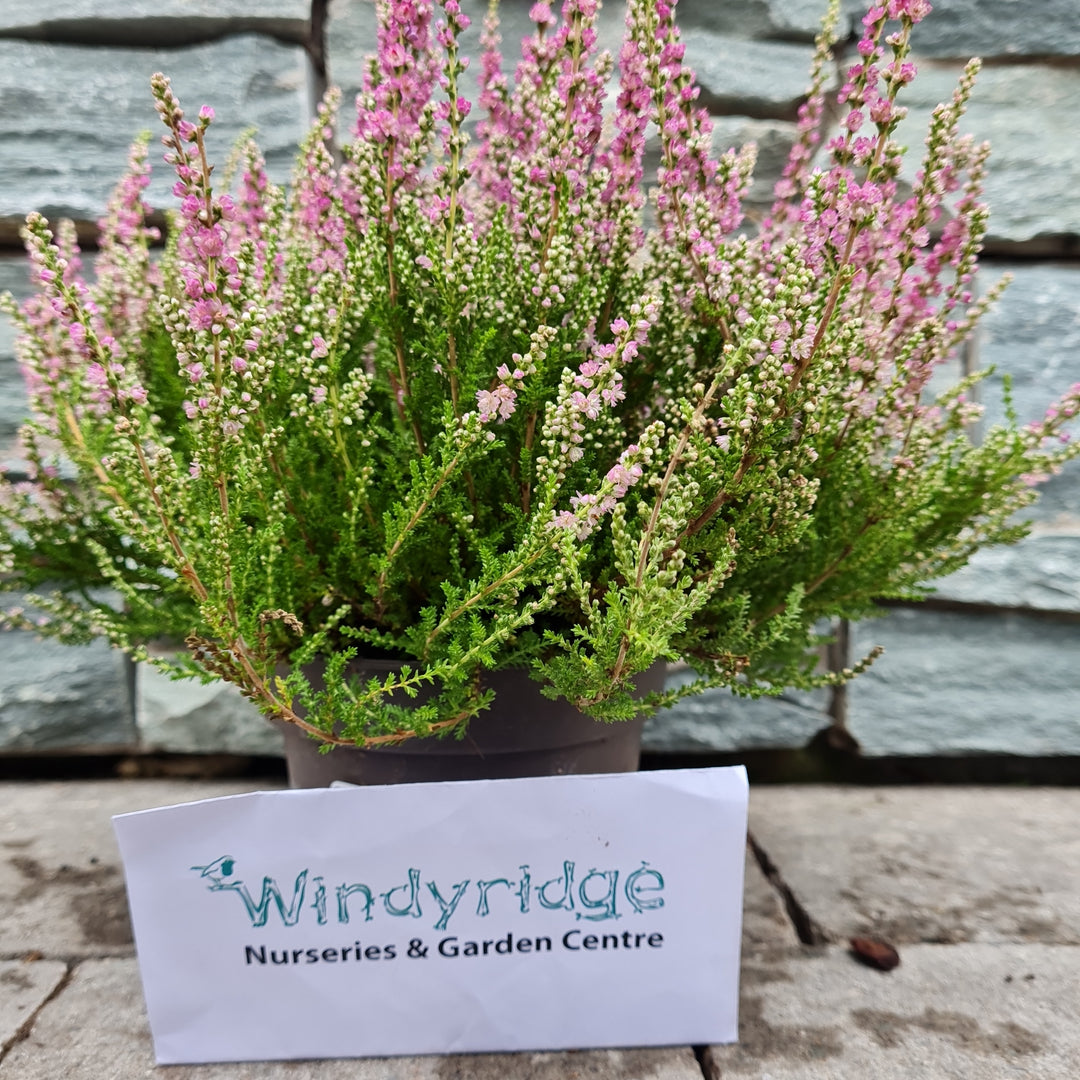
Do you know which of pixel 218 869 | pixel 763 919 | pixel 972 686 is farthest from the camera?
pixel 972 686

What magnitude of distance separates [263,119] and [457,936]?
1.32m

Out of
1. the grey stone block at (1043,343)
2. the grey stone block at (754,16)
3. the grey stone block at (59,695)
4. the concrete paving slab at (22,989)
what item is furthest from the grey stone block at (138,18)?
the concrete paving slab at (22,989)

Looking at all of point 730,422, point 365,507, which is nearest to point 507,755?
point 365,507

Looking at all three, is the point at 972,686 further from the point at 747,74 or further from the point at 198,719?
the point at 198,719

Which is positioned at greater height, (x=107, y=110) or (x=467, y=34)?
(x=467, y=34)

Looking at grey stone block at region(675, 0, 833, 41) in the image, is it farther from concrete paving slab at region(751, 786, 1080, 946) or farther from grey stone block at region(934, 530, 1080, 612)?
concrete paving slab at region(751, 786, 1080, 946)

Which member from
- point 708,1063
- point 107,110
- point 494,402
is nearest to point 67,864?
point 708,1063

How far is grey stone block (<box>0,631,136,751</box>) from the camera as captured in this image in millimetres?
1534

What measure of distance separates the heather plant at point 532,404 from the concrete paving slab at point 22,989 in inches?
15.2

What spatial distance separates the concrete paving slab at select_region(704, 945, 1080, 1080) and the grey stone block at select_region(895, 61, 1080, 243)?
3.75ft

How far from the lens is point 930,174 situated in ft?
2.33

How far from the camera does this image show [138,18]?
1.46 metres

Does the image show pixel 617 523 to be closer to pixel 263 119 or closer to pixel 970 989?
pixel 970 989

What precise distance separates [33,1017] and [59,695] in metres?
0.77
